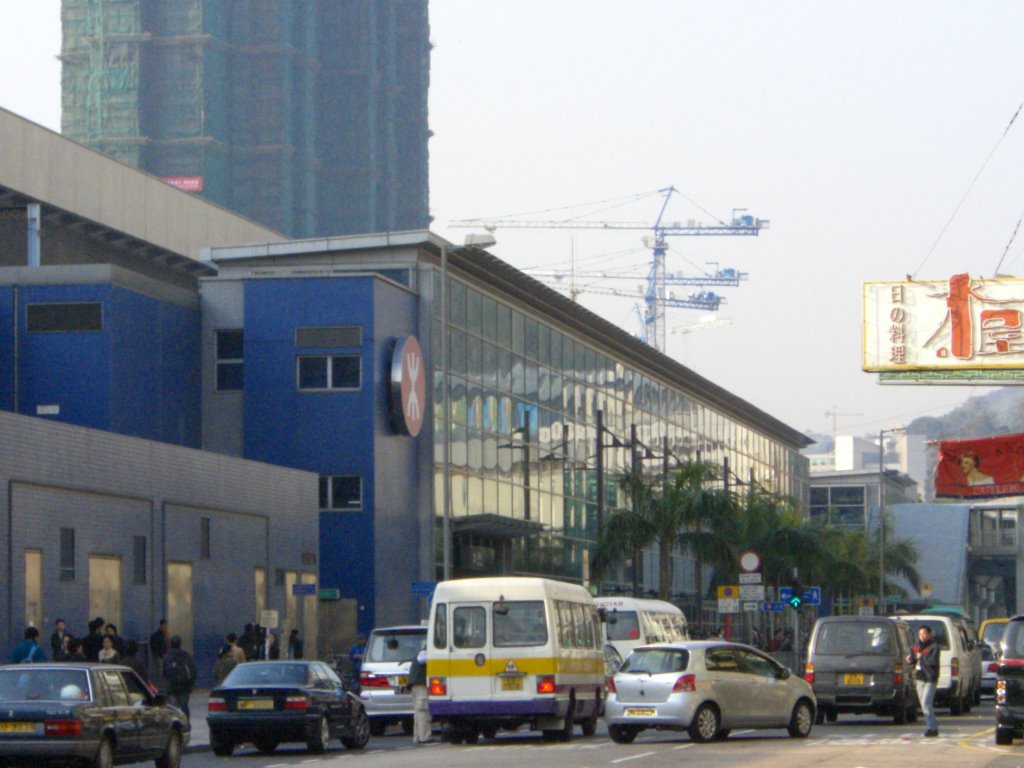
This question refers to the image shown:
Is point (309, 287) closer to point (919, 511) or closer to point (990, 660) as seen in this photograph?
point (990, 660)

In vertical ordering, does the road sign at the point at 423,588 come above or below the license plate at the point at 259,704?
above

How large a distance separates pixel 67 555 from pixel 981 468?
2015cm

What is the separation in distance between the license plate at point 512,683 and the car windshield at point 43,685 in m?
8.40

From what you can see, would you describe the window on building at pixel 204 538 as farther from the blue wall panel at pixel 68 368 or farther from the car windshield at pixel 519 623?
the car windshield at pixel 519 623

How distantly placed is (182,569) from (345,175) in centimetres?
12709

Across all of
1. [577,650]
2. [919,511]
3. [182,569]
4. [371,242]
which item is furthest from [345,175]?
[577,650]

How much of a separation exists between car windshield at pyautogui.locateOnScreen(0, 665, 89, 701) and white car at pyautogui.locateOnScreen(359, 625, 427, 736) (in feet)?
35.8

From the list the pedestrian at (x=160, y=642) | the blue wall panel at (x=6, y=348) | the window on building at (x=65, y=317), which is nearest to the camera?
the pedestrian at (x=160, y=642)

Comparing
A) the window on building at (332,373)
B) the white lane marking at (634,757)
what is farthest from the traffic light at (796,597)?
the white lane marking at (634,757)

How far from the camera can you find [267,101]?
161m

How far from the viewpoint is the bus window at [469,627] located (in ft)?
92.5

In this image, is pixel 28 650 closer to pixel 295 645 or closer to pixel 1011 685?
pixel 1011 685

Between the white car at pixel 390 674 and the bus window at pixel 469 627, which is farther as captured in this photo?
the white car at pixel 390 674

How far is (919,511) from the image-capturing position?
127 metres
